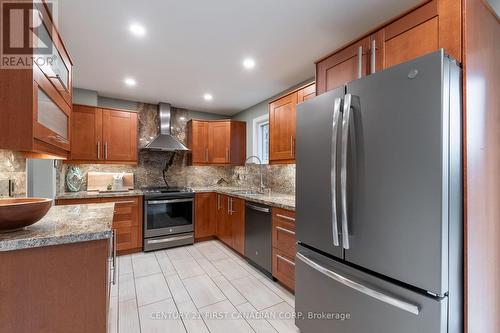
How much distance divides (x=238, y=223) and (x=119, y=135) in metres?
2.31

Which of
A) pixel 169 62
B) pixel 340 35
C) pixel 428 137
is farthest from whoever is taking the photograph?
pixel 169 62

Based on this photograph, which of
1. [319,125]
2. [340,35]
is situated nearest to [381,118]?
[319,125]

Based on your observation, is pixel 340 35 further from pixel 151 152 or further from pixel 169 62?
pixel 151 152

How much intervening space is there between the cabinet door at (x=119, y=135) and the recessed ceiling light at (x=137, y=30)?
1.89 meters

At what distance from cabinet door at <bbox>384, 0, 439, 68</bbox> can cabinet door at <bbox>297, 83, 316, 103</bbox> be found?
3.07 ft

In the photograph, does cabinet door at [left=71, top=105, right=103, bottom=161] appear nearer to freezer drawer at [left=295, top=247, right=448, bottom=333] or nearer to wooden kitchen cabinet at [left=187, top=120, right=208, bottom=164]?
wooden kitchen cabinet at [left=187, top=120, right=208, bottom=164]

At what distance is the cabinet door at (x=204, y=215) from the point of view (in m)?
3.87

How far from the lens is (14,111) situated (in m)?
1.07

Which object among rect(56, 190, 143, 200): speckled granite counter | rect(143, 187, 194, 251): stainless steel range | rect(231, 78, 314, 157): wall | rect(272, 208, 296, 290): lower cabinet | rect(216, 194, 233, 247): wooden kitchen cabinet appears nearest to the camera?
rect(272, 208, 296, 290): lower cabinet

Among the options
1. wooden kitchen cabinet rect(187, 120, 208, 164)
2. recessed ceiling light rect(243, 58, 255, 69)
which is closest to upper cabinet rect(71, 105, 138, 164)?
wooden kitchen cabinet rect(187, 120, 208, 164)

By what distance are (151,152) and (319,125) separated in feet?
11.5

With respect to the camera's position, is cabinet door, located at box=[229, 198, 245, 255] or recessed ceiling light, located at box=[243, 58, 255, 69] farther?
cabinet door, located at box=[229, 198, 245, 255]

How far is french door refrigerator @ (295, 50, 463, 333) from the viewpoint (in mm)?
1021

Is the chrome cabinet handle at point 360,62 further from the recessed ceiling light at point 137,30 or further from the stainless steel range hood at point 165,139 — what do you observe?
the stainless steel range hood at point 165,139
